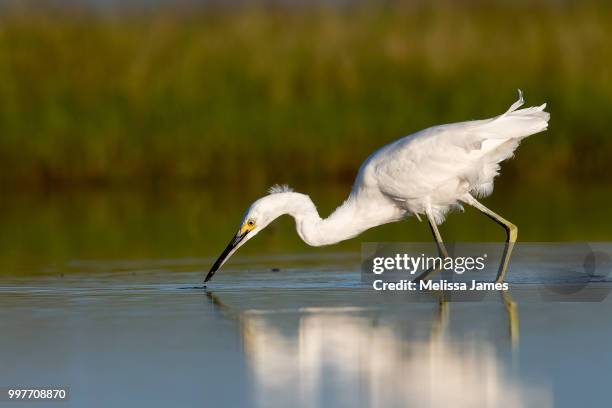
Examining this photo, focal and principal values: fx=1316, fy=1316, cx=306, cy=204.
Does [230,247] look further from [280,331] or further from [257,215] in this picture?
[280,331]

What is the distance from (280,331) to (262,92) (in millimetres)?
12858

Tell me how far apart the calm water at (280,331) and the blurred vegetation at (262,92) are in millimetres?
5897

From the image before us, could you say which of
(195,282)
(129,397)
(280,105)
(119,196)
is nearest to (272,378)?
(129,397)

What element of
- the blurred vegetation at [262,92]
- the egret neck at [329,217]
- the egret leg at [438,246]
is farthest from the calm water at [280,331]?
the blurred vegetation at [262,92]

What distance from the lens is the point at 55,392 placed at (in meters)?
6.87

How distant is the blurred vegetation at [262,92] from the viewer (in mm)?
20156

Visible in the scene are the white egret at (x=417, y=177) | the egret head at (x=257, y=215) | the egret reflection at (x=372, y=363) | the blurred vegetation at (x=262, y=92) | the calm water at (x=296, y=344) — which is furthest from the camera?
the blurred vegetation at (x=262, y=92)

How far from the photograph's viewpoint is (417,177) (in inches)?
421

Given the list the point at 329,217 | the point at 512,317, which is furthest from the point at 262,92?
the point at 512,317

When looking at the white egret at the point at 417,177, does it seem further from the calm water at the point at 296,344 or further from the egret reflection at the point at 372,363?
the egret reflection at the point at 372,363

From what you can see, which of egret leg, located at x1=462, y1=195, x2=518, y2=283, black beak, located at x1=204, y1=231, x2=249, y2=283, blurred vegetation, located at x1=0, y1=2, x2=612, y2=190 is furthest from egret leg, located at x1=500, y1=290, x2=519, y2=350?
blurred vegetation, located at x1=0, y1=2, x2=612, y2=190

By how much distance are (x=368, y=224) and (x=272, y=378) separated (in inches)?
156

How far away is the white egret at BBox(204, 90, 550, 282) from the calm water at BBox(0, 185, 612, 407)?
51 cm

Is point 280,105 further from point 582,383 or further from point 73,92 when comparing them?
point 582,383
